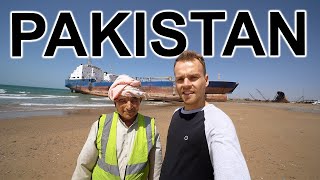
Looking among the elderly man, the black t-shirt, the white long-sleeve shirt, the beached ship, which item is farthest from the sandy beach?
the beached ship

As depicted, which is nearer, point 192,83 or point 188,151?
point 188,151

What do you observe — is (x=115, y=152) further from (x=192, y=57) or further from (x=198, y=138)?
(x=192, y=57)

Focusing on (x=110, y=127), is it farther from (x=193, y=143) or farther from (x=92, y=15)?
(x=92, y=15)

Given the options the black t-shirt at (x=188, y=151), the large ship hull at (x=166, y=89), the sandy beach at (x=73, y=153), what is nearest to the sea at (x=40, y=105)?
A: the sandy beach at (x=73, y=153)

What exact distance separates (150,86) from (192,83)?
41.4m

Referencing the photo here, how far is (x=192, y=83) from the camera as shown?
1.54 metres

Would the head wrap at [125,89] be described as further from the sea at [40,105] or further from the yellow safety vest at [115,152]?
the sea at [40,105]

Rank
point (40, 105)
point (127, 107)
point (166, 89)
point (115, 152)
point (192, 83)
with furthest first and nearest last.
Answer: point (166, 89) < point (40, 105) < point (127, 107) < point (115, 152) < point (192, 83)

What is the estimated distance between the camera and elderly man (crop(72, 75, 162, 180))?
78.1 inches

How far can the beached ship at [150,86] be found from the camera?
40688 millimetres

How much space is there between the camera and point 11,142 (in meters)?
6.78

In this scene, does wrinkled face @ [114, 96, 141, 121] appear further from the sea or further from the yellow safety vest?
the sea

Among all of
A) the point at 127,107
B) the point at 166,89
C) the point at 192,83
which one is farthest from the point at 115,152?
the point at 166,89

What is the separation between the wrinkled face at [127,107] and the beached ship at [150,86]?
3467cm
